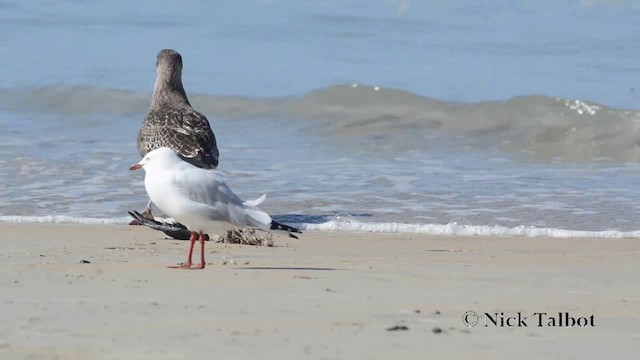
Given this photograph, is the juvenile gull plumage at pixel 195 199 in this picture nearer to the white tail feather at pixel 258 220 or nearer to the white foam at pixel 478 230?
the white tail feather at pixel 258 220

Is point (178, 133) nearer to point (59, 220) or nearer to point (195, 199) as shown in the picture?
point (59, 220)

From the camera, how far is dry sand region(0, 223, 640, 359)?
533 centimetres

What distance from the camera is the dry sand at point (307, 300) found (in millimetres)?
5328

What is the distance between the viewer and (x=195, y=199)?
25.7 feet

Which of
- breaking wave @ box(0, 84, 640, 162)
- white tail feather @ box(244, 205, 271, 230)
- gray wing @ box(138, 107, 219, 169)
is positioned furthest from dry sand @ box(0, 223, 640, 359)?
breaking wave @ box(0, 84, 640, 162)

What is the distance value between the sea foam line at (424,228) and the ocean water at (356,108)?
0.07ft

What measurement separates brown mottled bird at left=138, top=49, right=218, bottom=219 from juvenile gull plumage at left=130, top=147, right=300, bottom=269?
8.47 feet

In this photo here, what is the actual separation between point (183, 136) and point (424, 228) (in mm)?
2071

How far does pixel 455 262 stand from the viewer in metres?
8.23

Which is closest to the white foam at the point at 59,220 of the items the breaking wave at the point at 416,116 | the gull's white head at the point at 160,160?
the gull's white head at the point at 160,160

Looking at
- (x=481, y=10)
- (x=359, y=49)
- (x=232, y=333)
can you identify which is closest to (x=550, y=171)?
(x=232, y=333)

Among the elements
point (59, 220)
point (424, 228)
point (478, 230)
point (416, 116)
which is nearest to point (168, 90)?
point (59, 220)

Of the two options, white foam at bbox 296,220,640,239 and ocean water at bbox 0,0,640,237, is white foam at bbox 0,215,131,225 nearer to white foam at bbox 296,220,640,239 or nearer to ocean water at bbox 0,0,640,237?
ocean water at bbox 0,0,640,237

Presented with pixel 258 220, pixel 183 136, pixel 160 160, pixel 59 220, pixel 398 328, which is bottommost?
pixel 398 328
